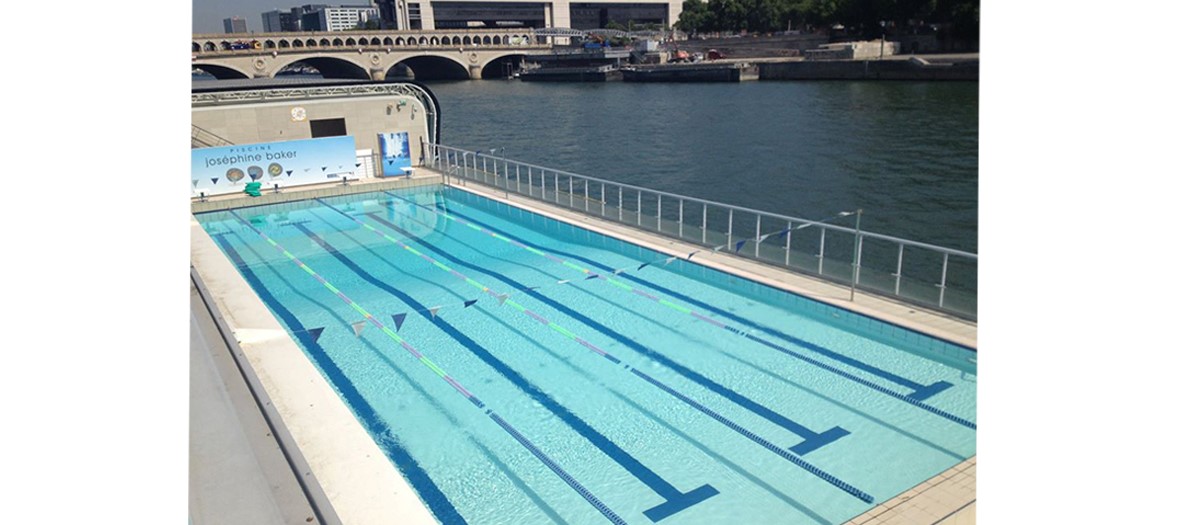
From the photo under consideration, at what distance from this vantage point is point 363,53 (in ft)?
288

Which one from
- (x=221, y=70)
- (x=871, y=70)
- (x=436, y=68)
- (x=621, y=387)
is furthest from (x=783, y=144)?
(x=436, y=68)

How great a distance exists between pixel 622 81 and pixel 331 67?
36076 millimetres

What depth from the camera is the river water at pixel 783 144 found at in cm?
2642

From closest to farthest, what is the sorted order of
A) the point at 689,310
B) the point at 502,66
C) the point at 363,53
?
the point at 689,310 < the point at 363,53 < the point at 502,66

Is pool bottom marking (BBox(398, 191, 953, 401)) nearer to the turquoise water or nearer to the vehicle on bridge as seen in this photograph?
the turquoise water

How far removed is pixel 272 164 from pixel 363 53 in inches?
2776

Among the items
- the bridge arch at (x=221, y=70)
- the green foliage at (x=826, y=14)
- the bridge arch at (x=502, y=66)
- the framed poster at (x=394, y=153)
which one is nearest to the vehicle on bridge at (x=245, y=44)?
the bridge arch at (x=221, y=70)

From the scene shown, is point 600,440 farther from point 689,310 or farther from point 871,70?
point 871,70

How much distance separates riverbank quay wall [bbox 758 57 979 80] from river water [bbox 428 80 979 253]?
1.37 meters

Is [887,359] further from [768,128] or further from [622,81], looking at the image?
[622,81]

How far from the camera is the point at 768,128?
141ft

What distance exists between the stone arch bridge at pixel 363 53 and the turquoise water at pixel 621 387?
71.9m
